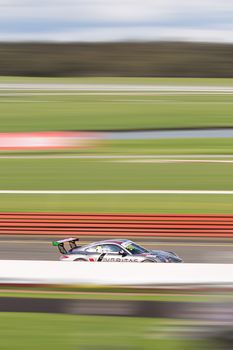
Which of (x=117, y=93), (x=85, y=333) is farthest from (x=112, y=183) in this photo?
(x=117, y=93)

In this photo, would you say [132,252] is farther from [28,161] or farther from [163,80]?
[163,80]

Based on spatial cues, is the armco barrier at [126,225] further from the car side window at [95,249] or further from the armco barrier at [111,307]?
the armco barrier at [111,307]

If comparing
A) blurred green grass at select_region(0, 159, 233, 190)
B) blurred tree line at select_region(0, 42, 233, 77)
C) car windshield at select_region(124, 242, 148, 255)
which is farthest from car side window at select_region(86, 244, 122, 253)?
blurred tree line at select_region(0, 42, 233, 77)

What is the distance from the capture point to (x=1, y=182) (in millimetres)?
23250

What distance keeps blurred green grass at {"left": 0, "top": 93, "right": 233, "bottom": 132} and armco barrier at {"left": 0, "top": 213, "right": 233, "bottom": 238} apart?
691 inches

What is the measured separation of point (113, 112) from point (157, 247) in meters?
24.6

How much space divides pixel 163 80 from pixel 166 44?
46.3 feet

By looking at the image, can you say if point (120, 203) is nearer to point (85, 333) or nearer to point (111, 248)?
point (111, 248)

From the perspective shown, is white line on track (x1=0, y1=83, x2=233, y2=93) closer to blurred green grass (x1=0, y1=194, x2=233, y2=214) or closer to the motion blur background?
the motion blur background

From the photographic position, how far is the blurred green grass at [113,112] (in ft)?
115

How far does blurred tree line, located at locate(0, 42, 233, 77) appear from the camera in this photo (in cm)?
6494

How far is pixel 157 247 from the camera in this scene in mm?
14898

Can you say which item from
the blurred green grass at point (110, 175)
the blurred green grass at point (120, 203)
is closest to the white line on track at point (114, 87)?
the blurred green grass at point (110, 175)

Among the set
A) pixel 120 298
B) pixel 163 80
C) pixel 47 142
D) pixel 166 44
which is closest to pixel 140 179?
pixel 47 142
